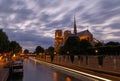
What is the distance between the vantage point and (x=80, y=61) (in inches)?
2108

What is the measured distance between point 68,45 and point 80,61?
220 ft

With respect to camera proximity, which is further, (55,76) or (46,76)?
(46,76)

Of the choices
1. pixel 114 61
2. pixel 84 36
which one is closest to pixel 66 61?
pixel 114 61

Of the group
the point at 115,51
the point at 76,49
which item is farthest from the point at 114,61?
the point at 76,49

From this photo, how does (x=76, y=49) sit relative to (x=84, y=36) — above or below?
below

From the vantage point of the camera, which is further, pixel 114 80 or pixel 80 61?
pixel 80 61

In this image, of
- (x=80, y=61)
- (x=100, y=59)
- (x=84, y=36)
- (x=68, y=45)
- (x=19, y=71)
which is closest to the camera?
(x=19, y=71)

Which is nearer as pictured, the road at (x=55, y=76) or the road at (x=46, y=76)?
the road at (x=55, y=76)

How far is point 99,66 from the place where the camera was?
40.4 meters

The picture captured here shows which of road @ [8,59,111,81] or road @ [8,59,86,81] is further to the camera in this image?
road @ [8,59,86,81]

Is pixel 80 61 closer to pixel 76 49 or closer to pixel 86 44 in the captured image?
pixel 76 49

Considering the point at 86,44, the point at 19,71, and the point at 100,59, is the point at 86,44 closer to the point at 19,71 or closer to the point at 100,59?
the point at 100,59

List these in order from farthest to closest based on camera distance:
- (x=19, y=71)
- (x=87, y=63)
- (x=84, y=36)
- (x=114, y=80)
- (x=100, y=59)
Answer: (x=84, y=36) → (x=87, y=63) → (x=100, y=59) → (x=19, y=71) → (x=114, y=80)

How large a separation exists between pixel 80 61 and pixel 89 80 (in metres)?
33.2
